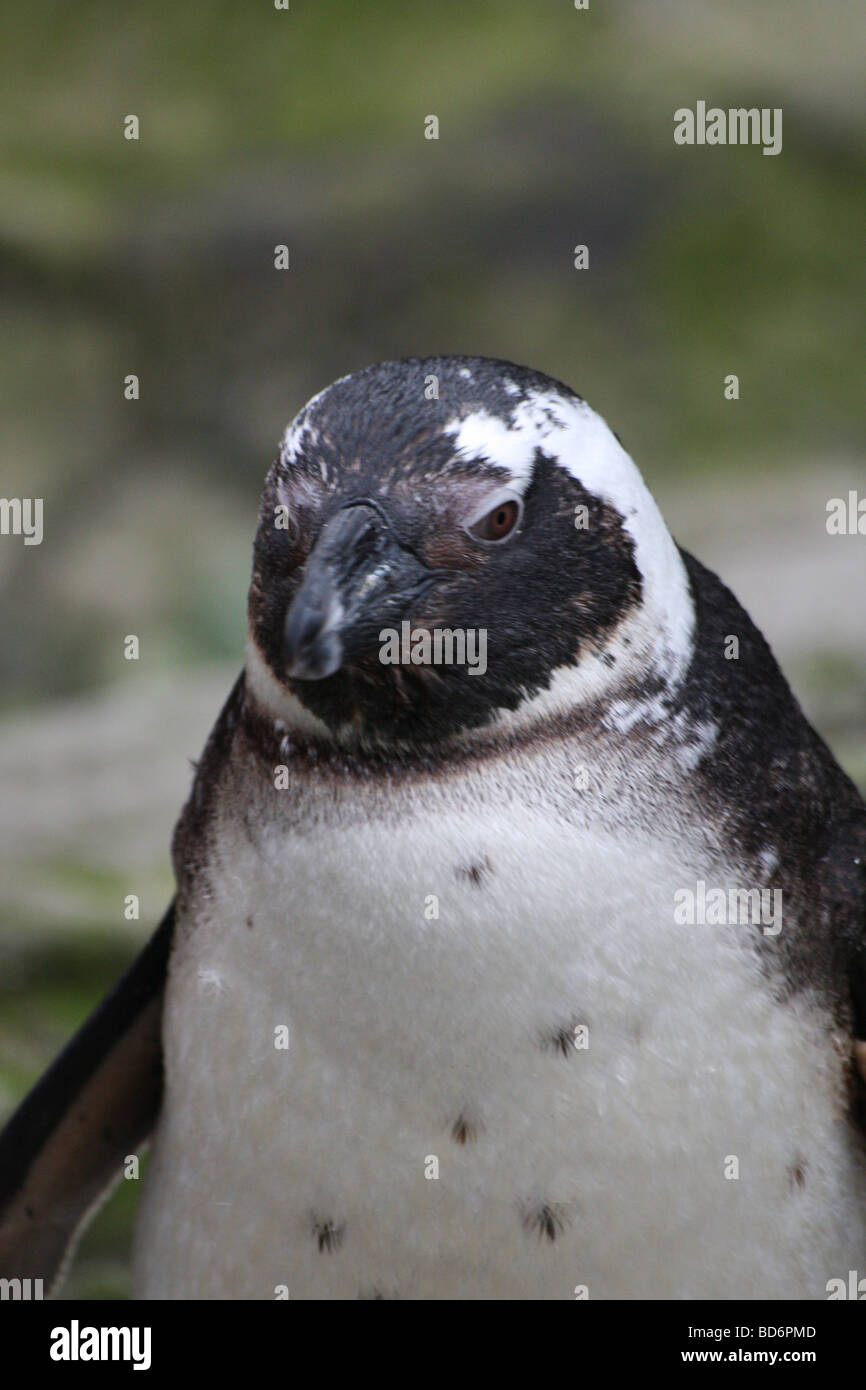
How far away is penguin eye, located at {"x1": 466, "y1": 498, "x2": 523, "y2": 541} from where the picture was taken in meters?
1.72

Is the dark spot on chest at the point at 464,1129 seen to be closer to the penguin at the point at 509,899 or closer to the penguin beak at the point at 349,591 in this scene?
the penguin at the point at 509,899

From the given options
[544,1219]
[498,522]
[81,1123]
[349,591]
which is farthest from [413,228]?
[544,1219]

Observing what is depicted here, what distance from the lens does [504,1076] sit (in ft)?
5.88

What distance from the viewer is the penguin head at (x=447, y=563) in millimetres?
1682

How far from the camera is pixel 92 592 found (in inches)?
228

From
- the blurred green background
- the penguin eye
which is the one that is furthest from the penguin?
the blurred green background

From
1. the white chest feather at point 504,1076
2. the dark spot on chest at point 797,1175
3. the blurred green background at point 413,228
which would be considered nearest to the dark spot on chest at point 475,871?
the white chest feather at point 504,1076

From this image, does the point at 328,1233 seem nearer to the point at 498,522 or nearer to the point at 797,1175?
the point at 797,1175

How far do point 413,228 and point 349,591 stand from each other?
4.57 metres

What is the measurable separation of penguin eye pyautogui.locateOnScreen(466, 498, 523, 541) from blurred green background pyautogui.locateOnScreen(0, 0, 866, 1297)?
4.04 meters

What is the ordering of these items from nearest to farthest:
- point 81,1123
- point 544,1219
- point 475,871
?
point 475,871, point 544,1219, point 81,1123

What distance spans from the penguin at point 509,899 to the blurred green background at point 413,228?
3.89m

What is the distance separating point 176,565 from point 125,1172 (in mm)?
3594
